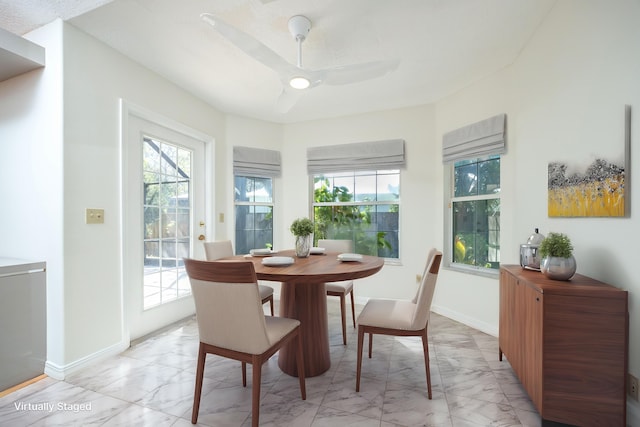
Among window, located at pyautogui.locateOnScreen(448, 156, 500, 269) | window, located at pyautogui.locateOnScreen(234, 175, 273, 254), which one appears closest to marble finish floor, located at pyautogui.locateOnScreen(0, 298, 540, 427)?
window, located at pyautogui.locateOnScreen(448, 156, 500, 269)

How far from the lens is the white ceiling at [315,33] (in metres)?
1.80

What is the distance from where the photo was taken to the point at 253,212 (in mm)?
3895

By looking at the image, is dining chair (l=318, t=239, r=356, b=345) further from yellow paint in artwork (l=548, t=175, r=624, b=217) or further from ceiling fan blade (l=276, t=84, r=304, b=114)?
yellow paint in artwork (l=548, t=175, r=624, b=217)

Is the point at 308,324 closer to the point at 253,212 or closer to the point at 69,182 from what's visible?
the point at 69,182

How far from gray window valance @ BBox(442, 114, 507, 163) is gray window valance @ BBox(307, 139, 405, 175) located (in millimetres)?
543

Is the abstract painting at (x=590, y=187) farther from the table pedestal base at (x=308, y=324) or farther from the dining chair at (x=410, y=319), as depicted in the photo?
the table pedestal base at (x=308, y=324)

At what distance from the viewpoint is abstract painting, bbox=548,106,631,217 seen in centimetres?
144

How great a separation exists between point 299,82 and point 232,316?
Result: 1510 mm

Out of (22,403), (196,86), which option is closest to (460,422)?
(22,403)

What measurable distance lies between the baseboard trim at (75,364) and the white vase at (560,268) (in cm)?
308

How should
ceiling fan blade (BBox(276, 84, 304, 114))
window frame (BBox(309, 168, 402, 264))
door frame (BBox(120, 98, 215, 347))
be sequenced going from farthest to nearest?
window frame (BBox(309, 168, 402, 264)) < door frame (BBox(120, 98, 215, 347)) < ceiling fan blade (BBox(276, 84, 304, 114))

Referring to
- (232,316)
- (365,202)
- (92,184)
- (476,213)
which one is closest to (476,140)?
(476,213)

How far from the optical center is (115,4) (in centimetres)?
179

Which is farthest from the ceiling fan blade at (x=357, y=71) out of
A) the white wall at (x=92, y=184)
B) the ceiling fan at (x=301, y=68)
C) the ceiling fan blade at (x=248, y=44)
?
the white wall at (x=92, y=184)
